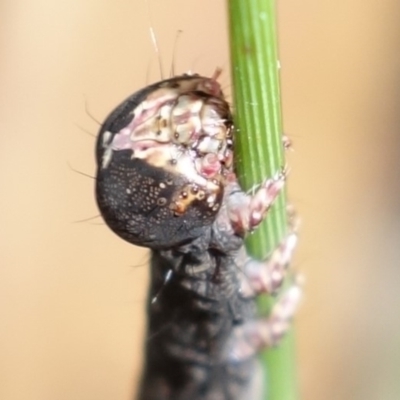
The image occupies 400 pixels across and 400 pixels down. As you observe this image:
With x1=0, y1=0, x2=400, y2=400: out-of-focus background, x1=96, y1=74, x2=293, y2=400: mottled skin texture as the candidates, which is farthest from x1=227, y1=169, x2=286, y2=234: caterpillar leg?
x1=0, y1=0, x2=400, y2=400: out-of-focus background

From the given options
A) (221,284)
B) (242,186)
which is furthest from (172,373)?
(242,186)

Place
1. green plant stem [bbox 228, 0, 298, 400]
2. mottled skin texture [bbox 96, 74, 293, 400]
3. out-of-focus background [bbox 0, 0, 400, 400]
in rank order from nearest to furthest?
green plant stem [bbox 228, 0, 298, 400] < mottled skin texture [bbox 96, 74, 293, 400] < out-of-focus background [bbox 0, 0, 400, 400]

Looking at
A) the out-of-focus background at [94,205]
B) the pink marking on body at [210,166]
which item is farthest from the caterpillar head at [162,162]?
the out-of-focus background at [94,205]

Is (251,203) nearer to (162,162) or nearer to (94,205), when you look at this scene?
(162,162)

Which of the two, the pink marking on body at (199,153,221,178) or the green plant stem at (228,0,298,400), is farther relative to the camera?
the pink marking on body at (199,153,221,178)

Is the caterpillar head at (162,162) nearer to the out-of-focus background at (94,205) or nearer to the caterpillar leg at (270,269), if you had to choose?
the caterpillar leg at (270,269)

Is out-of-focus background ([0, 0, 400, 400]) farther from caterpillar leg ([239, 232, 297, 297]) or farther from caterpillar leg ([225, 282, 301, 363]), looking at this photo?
caterpillar leg ([239, 232, 297, 297])

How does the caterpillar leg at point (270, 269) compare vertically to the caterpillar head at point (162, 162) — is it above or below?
below
